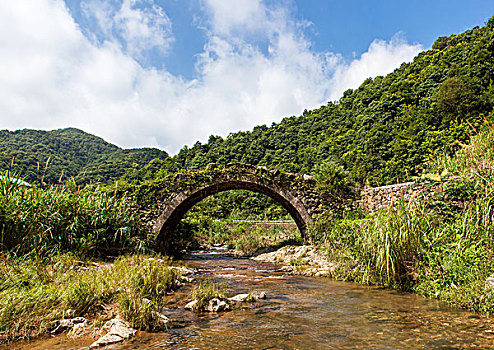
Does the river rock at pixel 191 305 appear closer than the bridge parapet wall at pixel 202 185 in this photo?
Yes

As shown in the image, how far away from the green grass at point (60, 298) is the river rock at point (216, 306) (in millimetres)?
690

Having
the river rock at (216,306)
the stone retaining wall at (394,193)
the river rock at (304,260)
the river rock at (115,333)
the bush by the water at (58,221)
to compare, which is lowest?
the river rock at (115,333)

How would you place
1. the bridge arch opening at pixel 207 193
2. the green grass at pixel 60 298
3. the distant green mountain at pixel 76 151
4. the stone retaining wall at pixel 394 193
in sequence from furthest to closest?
the distant green mountain at pixel 76 151, the bridge arch opening at pixel 207 193, the stone retaining wall at pixel 394 193, the green grass at pixel 60 298

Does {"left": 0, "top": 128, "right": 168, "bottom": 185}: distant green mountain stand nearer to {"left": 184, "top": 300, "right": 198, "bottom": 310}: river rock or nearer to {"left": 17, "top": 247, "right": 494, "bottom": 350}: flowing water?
{"left": 184, "top": 300, "right": 198, "bottom": 310}: river rock

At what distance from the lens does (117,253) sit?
9148 millimetres

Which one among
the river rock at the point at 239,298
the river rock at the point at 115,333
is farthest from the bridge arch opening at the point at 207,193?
the river rock at the point at 115,333

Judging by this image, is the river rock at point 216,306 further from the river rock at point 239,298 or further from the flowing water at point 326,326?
the river rock at point 239,298

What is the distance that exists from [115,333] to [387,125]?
1215 inches

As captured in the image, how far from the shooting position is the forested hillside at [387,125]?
2352cm

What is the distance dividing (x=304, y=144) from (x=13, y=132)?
35514mm

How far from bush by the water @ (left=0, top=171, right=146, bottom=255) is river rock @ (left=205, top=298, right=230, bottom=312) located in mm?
3674

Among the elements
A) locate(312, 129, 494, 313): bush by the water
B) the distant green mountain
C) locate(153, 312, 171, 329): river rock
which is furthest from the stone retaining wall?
the distant green mountain

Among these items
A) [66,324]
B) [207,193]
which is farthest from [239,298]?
[207,193]

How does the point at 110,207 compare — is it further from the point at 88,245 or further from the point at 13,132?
the point at 13,132
